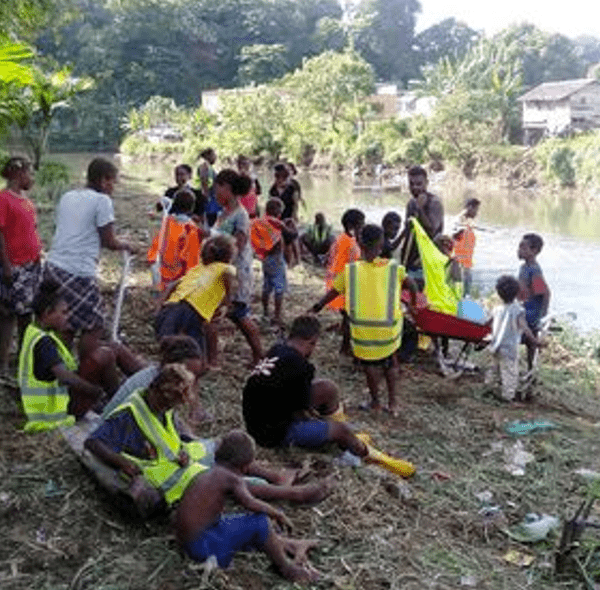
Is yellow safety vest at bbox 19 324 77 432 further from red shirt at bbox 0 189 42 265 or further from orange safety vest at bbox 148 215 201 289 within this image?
orange safety vest at bbox 148 215 201 289

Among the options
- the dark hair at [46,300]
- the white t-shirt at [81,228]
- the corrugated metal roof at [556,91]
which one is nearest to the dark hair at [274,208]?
the white t-shirt at [81,228]

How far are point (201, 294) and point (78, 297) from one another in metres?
0.75

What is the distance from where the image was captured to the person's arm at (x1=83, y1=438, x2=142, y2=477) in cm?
388

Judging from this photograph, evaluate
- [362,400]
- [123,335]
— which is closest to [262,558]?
[362,400]

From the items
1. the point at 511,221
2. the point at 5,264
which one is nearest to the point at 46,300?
the point at 5,264

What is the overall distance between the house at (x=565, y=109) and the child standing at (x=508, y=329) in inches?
1504

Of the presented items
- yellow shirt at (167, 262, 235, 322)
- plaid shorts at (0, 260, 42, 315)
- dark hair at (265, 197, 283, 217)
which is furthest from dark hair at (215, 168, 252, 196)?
dark hair at (265, 197, 283, 217)

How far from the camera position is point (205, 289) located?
5.36 meters

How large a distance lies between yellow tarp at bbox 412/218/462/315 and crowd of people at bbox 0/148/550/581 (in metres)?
0.10

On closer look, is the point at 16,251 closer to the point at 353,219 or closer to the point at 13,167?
the point at 13,167

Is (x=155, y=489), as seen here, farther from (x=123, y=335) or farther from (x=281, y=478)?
(x=123, y=335)

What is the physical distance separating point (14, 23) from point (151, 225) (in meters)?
5.86

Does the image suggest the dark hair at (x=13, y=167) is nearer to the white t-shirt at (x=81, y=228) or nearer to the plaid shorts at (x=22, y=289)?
the white t-shirt at (x=81, y=228)

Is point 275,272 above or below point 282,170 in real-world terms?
below
